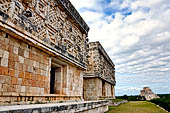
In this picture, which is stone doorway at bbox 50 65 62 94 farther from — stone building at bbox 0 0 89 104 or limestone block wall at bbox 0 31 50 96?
limestone block wall at bbox 0 31 50 96

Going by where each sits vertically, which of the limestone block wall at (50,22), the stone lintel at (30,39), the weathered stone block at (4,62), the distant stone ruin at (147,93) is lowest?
the distant stone ruin at (147,93)

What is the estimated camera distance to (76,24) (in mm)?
8164

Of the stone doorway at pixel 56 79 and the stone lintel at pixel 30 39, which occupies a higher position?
the stone lintel at pixel 30 39

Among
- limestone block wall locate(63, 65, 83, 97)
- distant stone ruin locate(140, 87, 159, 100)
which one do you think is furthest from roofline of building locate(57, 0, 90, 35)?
distant stone ruin locate(140, 87, 159, 100)

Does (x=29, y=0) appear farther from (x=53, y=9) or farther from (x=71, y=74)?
(x=71, y=74)

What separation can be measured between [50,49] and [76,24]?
3.34 m

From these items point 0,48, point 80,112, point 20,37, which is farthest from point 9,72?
point 80,112

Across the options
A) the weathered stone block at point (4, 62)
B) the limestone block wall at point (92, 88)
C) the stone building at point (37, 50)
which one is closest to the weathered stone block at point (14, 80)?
the stone building at point (37, 50)

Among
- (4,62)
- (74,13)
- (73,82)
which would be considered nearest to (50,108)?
(4,62)

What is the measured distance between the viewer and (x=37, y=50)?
4.80 m

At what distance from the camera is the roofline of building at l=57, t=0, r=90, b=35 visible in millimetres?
6746

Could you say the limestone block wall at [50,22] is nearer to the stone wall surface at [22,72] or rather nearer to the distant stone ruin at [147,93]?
the stone wall surface at [22,72]

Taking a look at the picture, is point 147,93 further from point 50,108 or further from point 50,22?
point 50,108

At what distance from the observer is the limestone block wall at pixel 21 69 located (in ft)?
11.7
